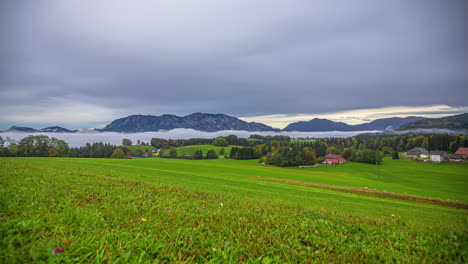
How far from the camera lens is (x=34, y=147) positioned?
70.6 meters

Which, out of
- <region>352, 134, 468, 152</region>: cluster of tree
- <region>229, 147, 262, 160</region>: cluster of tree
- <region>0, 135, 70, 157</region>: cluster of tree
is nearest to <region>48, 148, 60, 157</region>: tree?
<region>0, 135, 70, 157</region>: cluster of tree

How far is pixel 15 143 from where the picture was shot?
7038cm

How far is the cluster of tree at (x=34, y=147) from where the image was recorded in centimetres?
6675

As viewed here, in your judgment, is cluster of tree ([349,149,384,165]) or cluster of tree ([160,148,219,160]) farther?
cluster of tree ([160,148,219,160])

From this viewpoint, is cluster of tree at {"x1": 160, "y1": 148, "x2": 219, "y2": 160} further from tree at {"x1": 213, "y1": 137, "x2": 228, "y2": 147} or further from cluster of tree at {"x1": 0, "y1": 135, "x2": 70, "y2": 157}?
cluster of tree at {"x1": 0, "y1": 135, "x2": 70, "y2": 157}

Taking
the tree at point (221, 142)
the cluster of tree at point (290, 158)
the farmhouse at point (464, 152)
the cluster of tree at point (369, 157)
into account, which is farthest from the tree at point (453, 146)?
the tree at point (221, 142)

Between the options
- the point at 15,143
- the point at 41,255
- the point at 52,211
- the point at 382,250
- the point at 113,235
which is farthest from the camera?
the point at 15,143

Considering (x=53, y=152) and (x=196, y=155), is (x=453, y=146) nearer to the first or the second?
(x=196, y=155)

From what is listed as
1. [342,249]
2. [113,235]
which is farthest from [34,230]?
[342,249]

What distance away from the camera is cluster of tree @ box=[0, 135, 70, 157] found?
2628 inches

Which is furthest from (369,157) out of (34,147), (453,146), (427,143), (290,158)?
(34,147)

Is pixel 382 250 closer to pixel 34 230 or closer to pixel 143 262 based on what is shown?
pixel 143 262

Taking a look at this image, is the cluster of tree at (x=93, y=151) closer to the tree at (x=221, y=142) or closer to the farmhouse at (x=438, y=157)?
the tree at (x=221, y=142)

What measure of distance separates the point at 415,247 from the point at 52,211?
23.9ft
